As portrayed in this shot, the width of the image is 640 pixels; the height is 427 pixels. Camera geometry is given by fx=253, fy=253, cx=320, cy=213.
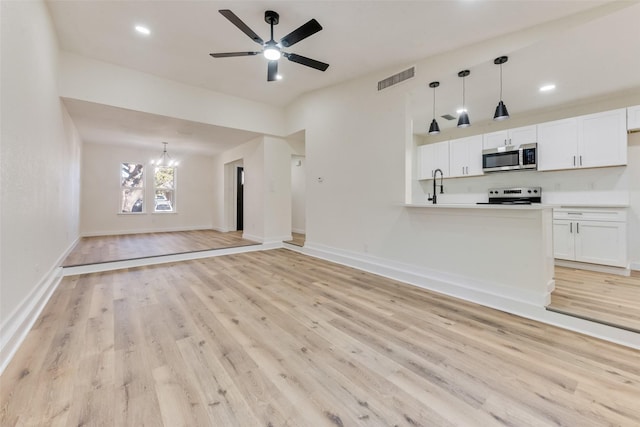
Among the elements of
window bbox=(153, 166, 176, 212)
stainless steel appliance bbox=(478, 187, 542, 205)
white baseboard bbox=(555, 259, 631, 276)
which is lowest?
white baseboard bbox=(555, 259, 631, 276)

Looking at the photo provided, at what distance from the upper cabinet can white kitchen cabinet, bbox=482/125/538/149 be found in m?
0.11

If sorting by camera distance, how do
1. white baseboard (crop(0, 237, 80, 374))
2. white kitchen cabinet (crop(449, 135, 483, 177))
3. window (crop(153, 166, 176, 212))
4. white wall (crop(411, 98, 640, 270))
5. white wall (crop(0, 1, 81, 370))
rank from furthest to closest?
window (crop(153, 166, 176, 212)) < white kitchen cabinet (crop(449, 135, 483, 177)) < white wall (crop(411, 98, 640, 270)) < white wall (crop(0, 1, 81, 370)) < white baseboard (crop(0, 237, 80, 374))

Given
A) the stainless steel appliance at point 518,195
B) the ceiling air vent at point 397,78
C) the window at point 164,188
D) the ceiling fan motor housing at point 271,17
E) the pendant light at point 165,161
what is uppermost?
the ceiling fan motor housing at point 271,17

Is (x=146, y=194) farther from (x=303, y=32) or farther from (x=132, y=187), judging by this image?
(x=303, y=32)

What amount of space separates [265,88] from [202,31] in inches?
68.2

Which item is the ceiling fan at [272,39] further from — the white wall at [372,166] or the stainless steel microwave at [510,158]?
the stainless steel microwave at [510,158]

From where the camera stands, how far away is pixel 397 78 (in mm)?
3682

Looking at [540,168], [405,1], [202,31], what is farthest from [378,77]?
[540,168]

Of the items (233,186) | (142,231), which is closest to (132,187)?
(142,231)

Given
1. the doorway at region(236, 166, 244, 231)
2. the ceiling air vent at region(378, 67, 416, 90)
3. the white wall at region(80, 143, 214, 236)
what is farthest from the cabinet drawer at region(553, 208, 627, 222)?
the white wall at region(80, 143, 214, 236)

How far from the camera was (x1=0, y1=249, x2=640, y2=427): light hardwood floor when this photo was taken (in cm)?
131

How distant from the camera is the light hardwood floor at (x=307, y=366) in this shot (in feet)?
4.30

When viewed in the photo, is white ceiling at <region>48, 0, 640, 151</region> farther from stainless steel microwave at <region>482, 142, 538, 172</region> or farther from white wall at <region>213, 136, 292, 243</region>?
white wall at <region>213, 136, 292, 243</region>

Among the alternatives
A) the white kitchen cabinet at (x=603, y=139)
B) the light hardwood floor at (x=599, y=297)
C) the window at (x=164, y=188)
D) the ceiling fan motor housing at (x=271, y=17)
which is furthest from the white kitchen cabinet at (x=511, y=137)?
the window at (x=164, y=188)
